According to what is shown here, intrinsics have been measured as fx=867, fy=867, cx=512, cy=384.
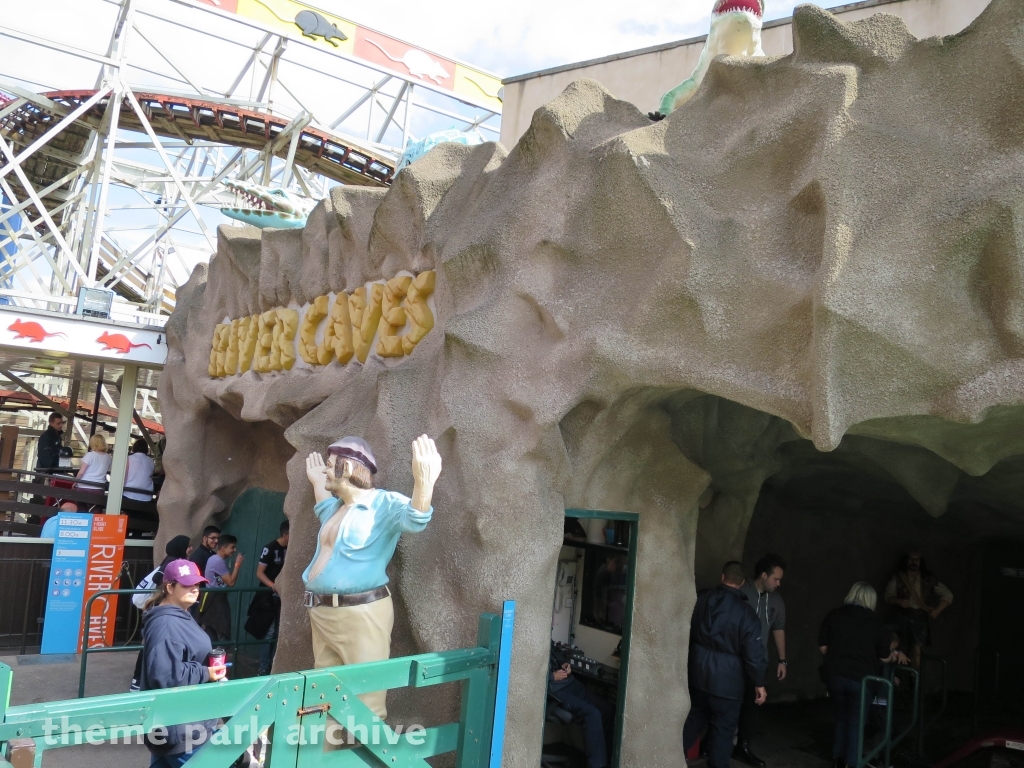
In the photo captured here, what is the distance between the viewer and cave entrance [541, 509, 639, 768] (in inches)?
219

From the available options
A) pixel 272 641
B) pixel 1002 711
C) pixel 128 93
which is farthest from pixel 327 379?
pixel 128 93

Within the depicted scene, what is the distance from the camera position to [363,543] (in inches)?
172

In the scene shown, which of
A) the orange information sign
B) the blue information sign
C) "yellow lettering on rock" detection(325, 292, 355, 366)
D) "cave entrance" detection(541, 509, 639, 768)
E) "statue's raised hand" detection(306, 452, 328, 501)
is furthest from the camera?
the orange information sign

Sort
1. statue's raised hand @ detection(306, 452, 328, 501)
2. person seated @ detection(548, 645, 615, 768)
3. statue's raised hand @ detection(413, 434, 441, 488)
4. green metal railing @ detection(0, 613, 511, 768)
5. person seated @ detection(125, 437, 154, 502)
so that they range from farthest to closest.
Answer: person seated @ detection(125, 437, 154, 502) → person seated @ detection(548, 645, 615, 768) → statue's raised hand @ detection(306, 452, 328, 501) → statue's raised hand @ detection(413, 434, 441, 488) → green metal railing @ detection(0, 613, 511, 768)

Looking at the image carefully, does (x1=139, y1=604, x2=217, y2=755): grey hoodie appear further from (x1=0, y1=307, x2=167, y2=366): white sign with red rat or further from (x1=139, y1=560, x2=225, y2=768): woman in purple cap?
(x1=0, y1=307, x2=167, y2=366): white sign with red rat

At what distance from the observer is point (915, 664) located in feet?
23.1

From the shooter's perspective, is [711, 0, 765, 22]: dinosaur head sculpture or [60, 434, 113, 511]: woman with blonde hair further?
[60, 434, 113, 511]: woman with blonde hair

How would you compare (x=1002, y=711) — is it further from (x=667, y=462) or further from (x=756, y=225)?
(x=756, y=225)

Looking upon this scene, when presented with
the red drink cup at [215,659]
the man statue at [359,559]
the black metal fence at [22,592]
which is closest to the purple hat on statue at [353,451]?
the man statue at [359,559]

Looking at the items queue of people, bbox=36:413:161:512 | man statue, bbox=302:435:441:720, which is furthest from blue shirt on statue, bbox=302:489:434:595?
queue of people, bbox=36:413:161:512

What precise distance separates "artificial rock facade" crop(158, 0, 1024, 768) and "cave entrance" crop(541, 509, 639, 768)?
103 millimetres

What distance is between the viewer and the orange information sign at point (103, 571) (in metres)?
8.81

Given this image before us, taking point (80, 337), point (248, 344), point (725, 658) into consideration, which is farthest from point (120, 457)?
point (725, 658)

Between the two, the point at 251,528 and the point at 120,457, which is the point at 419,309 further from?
the point at 120,457
